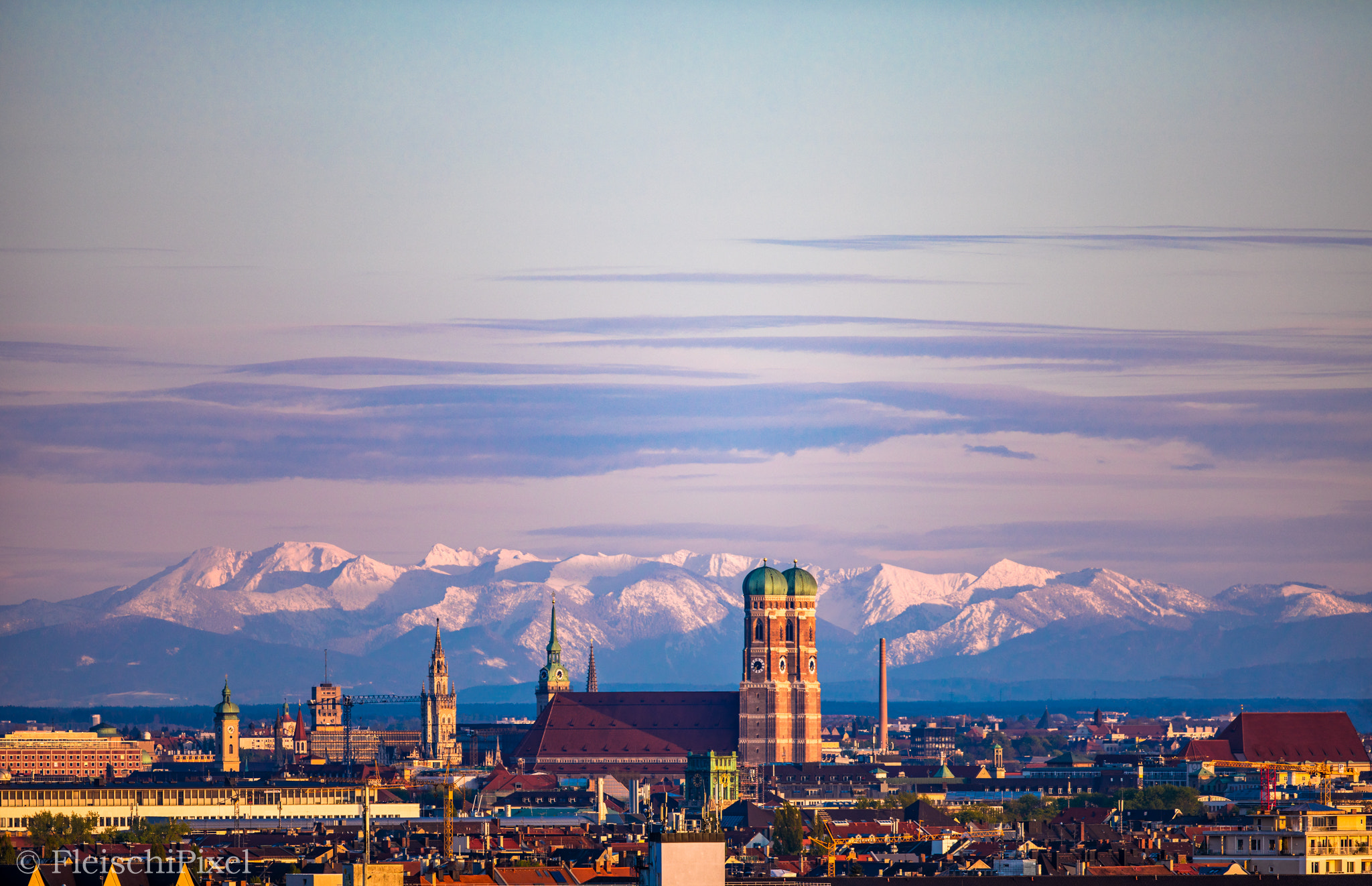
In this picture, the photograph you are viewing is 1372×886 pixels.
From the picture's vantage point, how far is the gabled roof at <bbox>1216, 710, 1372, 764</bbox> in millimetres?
170875

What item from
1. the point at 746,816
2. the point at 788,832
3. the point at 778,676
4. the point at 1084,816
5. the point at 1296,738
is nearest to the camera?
the point at 788,832

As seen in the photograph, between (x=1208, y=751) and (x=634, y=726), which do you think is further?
(x=634, y=726)

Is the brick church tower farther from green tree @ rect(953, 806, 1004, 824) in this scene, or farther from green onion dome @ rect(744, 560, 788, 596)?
green tree @ rect(953, 806, 1004, 824)

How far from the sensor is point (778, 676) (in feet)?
560

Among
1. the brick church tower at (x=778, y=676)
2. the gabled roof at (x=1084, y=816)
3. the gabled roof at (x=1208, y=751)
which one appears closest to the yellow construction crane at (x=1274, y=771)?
the gabled roof at (x=1208, y=751)

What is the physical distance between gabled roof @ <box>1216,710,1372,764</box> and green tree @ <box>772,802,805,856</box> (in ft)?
219

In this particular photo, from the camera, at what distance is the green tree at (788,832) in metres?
104

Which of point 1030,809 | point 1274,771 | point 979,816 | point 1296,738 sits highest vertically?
point 1296,738

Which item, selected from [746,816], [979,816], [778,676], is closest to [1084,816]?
[979,816]

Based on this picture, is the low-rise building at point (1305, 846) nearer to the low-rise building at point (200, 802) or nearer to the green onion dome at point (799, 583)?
the low-rise building at point (200, 802)

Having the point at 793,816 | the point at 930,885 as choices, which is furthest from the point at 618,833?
the point at 930,885

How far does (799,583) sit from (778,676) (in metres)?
6.74

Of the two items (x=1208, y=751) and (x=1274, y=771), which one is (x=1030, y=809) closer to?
(x=1274, y=771)

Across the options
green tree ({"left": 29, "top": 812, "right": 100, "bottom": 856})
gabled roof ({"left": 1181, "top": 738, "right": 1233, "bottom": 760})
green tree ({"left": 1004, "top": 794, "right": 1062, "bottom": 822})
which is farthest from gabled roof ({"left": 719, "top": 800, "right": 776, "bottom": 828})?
gabled roof ({"left": 1181, "top": 738, "right": 1233, "bottom": 760})
